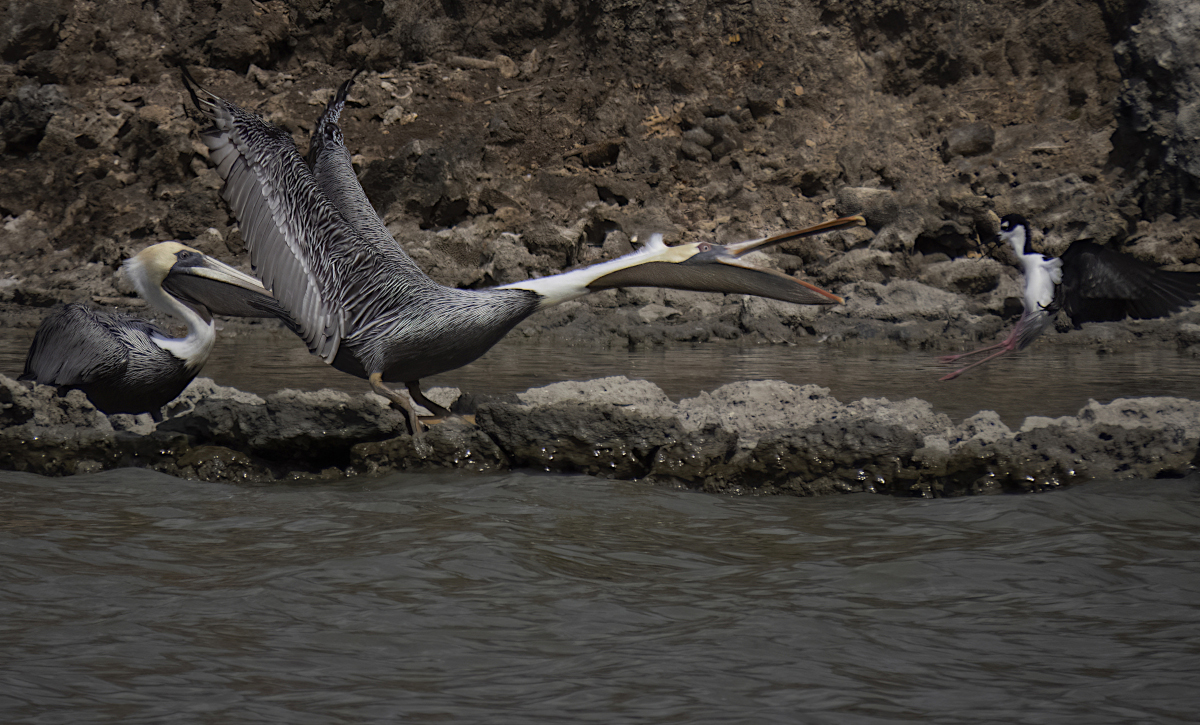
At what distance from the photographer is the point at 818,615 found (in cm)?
241

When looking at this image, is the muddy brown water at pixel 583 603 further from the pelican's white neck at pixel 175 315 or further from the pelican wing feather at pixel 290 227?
the pelican wing feather at pixel 290 227

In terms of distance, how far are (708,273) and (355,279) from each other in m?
1.51

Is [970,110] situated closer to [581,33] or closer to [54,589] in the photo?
[581,33]

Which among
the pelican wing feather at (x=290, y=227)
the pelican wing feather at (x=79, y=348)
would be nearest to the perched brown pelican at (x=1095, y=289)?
the pelican wing feather at (x=290, y=227)

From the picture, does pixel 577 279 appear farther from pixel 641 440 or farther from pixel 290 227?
pixel 290 227

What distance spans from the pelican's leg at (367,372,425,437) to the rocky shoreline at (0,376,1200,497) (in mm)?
98

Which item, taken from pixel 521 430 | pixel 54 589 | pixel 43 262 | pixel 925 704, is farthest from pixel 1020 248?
pixel 43 262

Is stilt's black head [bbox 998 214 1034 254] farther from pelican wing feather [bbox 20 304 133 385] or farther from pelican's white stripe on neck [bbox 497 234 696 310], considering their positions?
pelican wing feather [bbox 20 304 133 385]

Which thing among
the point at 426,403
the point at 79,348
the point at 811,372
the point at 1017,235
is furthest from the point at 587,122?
the point at 79,348

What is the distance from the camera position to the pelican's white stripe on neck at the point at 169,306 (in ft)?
14.5

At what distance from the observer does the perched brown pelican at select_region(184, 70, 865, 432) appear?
13.4 ft

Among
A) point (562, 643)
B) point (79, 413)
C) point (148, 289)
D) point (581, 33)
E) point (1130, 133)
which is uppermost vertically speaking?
point (581, 33)

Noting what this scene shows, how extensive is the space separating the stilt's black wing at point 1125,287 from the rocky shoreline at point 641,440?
1.90 metres

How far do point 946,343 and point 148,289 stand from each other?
8910mm
